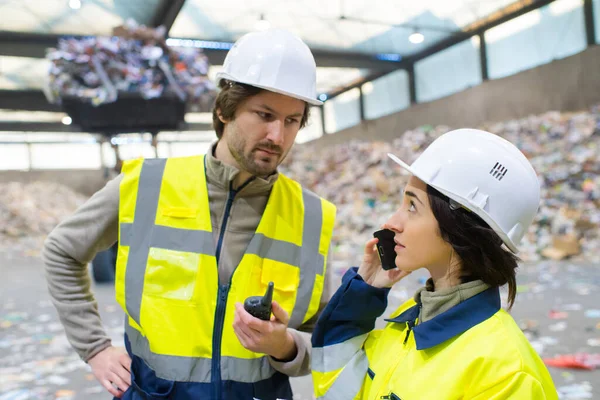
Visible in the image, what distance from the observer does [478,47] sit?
1194 cm

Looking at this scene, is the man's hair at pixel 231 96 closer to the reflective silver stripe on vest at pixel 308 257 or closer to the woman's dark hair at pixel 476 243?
the reflective silver stripe on vest at pixel 308 257

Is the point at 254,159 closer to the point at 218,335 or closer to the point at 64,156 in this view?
the point at 218,335

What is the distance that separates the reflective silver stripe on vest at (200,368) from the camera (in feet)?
4.19

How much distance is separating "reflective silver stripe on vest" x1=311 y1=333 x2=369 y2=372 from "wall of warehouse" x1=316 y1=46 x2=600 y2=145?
9483 mm

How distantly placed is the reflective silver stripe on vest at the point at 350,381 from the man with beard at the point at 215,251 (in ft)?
0.49

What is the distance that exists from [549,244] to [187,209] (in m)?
5.69

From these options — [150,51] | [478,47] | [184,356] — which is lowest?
[184,356]

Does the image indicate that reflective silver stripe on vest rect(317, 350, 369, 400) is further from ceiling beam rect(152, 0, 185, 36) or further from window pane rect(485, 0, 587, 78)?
window pane rect(485, 0, 587, 78)

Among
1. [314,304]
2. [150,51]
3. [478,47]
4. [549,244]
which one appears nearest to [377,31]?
[478,47]

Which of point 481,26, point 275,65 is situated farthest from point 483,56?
point 275,65

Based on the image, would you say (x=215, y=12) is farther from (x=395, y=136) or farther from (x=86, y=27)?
(x=395, y=136)

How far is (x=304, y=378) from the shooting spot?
285 centimetres

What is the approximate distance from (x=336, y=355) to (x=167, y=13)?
1066 cm

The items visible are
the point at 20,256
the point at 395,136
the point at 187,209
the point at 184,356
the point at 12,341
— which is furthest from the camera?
the point at 395,136
